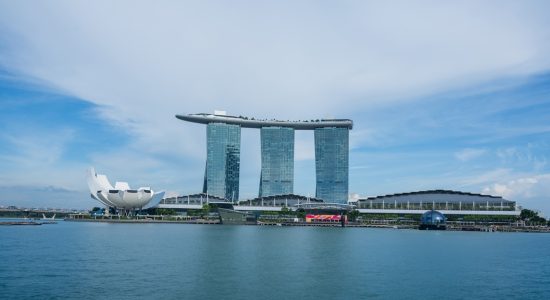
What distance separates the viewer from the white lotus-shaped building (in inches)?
6555

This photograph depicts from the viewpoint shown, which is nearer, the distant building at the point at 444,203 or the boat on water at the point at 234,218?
the boat on water at the point at 234,218

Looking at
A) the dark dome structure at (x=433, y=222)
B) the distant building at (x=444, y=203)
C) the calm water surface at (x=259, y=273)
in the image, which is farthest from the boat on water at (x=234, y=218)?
the calm water surface at (x=259, y=273)

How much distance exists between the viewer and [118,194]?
166125 mm

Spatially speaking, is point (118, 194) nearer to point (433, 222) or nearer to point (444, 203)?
point (433, 222)

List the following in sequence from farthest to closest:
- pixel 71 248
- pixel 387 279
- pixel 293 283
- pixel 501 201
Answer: pixel 501 201 → pixel 71 248 → pixel 387 279 → pixel 293 283

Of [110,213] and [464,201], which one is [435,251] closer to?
[464,201]

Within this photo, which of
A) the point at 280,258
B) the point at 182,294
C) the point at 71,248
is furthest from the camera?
the point at 71,248

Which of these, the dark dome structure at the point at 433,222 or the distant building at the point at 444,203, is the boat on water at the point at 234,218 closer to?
the distant building at the point at 444,203

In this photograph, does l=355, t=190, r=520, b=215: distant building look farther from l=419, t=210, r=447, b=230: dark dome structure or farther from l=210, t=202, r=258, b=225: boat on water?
l=210, t=202, r=258, b=225: boat on water

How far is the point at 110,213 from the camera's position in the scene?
179 meters

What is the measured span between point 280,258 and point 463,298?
22.8 metres

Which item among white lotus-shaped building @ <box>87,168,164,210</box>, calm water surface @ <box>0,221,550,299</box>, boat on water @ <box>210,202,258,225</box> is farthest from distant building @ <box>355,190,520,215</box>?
calm water surface @ <box>0,221,550,299</box>

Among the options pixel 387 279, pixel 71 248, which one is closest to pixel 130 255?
pixel 71 248

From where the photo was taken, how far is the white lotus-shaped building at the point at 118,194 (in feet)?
546
